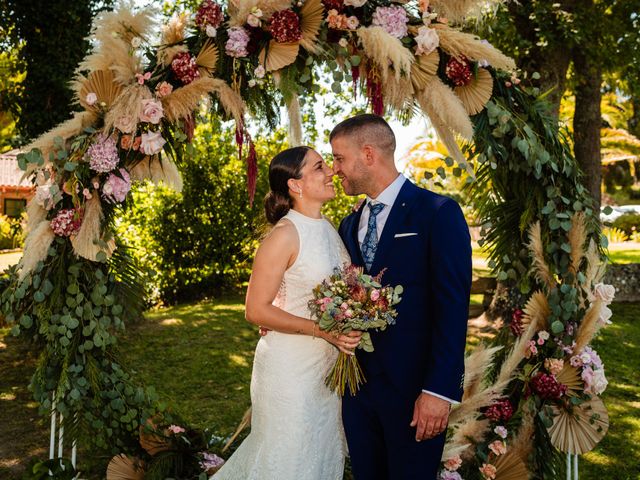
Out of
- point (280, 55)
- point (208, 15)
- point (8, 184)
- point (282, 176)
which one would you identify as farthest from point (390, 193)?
point (8, 184)

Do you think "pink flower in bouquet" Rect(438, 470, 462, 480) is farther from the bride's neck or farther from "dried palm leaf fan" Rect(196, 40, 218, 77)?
"dried palm leaf fan" Rect(196, 40, 218, 77)

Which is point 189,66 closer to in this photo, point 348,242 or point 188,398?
point 348,242

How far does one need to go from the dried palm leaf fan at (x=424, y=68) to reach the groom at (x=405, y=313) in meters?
0.50

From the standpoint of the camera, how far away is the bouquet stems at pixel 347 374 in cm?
317

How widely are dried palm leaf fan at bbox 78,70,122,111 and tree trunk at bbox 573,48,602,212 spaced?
28.2ft

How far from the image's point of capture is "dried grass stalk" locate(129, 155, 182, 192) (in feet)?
12.3

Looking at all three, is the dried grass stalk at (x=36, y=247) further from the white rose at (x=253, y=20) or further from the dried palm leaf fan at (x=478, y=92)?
the dried palm leaf fan at (x=478, y=92)

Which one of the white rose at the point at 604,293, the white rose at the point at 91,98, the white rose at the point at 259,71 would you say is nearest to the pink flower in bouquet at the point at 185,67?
the white rose at the point at 259,71

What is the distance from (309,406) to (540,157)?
203 centimetres

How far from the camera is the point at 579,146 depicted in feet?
33.8

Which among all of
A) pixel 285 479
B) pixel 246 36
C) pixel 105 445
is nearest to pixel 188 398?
pixel 105 445

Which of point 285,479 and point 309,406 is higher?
point 309,406

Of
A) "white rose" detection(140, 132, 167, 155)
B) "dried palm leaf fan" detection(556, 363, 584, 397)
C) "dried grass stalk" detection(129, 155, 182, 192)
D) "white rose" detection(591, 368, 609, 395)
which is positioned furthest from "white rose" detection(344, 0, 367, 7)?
"white rose" detection(591, 368, 609, 395)

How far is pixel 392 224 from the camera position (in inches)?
122
